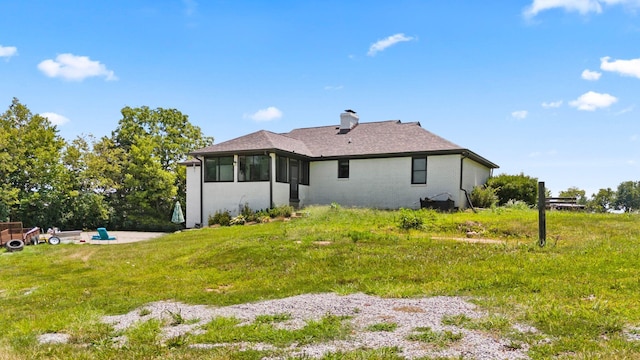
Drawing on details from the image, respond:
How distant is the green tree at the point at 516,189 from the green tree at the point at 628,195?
5752 centimetres

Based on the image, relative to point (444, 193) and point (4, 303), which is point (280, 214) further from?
point (4, 303)

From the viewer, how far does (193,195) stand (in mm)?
23766

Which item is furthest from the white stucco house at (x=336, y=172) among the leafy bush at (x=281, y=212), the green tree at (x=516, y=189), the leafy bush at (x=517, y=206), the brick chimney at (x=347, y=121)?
the leafy bush at (x=517, y=206)

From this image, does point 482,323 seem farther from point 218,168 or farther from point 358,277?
point 218,168

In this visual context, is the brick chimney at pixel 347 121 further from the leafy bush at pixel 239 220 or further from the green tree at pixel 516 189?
the leafy bush at pixel 239 220

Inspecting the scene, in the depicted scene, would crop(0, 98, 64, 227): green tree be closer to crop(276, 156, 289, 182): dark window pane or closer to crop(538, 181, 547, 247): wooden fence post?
crop(276, 156, 289, 182): dark window pane

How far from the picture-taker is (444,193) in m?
20.2

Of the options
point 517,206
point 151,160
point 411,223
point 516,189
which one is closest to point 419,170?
point 517,206

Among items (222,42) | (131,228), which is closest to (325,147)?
(222,42)

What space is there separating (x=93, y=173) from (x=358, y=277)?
28.5 meters

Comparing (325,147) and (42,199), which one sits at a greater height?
(325,147)

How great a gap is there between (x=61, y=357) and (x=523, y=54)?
15.0m

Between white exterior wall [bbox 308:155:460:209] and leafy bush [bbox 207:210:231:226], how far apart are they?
505cm

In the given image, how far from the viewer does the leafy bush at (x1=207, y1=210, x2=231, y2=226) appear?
20.6 meters
